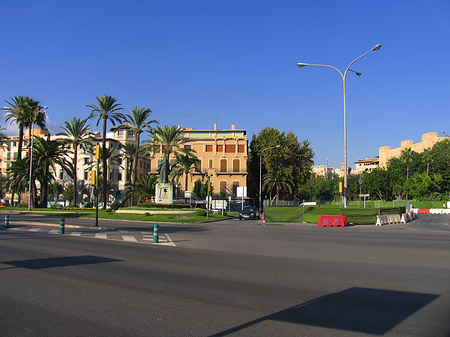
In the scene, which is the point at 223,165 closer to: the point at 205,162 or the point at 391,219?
the point at 205,162

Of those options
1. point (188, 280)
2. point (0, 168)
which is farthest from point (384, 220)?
point (0, 168)

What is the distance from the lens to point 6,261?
36.3ft

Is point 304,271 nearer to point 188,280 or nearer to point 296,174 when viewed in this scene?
point 188,280

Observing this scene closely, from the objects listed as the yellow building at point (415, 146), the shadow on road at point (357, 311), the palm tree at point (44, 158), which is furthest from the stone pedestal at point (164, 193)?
the yellow building at point (415, 146)

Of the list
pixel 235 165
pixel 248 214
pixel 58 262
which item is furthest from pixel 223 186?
pixel 58 262

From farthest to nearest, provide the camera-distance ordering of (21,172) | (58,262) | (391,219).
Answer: (21,172) < (391,219) < (58,262)

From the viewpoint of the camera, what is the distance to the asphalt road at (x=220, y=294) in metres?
5.52

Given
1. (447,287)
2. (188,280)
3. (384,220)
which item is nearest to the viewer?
(447,287)

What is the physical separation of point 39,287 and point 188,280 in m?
3.05

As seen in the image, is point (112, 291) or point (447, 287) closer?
point (112, 291)

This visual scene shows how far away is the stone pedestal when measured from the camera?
45812 millimetres

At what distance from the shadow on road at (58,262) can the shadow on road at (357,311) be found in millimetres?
6865

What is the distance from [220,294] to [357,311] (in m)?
2.50

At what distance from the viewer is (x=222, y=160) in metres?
85.4
